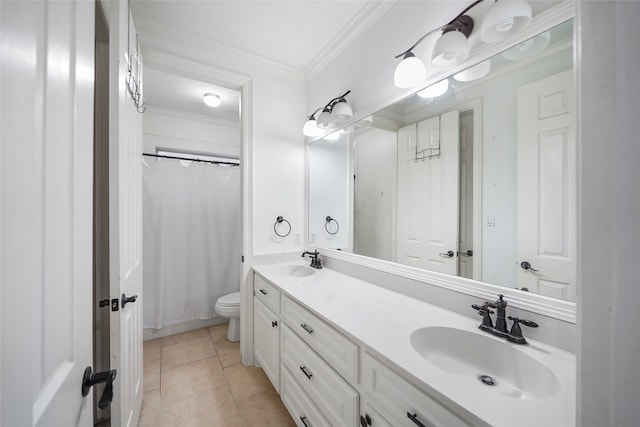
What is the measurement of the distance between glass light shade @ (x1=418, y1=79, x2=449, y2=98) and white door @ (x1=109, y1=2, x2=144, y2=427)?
1.42 meters

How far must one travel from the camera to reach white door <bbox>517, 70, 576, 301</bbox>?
84 centimetres

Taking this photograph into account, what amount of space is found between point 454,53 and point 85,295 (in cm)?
158

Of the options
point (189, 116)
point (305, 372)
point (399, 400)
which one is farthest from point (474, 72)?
Result: point (189, 116)

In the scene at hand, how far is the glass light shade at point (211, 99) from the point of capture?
2.62 metres

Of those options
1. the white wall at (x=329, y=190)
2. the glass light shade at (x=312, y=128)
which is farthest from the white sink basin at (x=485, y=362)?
the glass light shade at (x=312, y=128)

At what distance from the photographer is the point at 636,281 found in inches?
8.9

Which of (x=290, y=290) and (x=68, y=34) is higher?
(x=68, y=34)

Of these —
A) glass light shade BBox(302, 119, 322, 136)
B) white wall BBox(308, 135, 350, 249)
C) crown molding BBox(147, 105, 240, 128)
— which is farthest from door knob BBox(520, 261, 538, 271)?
crown molding BBox(147, 105, 240, 128)

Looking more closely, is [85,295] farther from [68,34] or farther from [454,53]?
[454,53]

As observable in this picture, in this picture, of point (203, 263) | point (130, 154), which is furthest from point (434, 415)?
point (203, 263)

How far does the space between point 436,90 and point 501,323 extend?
1.12 m

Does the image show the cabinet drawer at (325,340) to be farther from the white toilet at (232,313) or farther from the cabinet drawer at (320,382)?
the white toilet at (232,313)

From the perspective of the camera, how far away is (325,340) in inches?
42.0

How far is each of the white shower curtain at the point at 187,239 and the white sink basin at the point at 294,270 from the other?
3.37 ft
